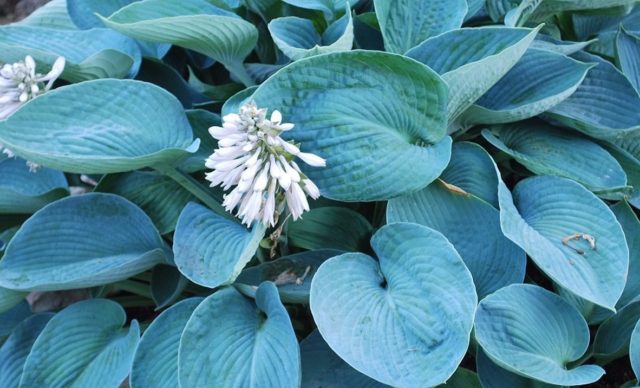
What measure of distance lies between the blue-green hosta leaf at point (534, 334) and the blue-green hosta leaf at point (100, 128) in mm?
544

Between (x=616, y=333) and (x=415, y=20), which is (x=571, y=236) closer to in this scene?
(x=616, y=333)

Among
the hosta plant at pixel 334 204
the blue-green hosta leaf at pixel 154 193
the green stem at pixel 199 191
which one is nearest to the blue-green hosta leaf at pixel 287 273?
the hosta plant at pixel 334 204

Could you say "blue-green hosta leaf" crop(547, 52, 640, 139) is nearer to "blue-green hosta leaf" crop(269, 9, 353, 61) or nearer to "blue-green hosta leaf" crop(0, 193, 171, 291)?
"blue-green hosta leaf" crop(269, 9, 353, 61)

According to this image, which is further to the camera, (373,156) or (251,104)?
(373,156)

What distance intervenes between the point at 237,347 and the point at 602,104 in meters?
0.84

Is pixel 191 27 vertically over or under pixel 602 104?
over

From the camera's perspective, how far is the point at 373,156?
1.07 meters

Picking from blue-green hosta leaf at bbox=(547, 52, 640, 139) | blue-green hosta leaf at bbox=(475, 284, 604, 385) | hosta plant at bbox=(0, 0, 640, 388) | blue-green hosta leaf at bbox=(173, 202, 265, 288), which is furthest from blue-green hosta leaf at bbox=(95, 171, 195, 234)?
blue-green hosta leaf at bbox=(547, 52, 640, 139)

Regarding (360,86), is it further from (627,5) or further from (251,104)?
(627,5)

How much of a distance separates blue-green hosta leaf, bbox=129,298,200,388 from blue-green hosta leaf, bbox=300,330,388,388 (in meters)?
0.21

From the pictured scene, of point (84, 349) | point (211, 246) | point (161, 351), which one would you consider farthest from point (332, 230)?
point (84, 349)

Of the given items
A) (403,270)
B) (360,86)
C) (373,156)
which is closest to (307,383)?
(403,270)

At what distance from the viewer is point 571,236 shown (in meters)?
1.08

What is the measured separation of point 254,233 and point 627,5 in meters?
0.95
